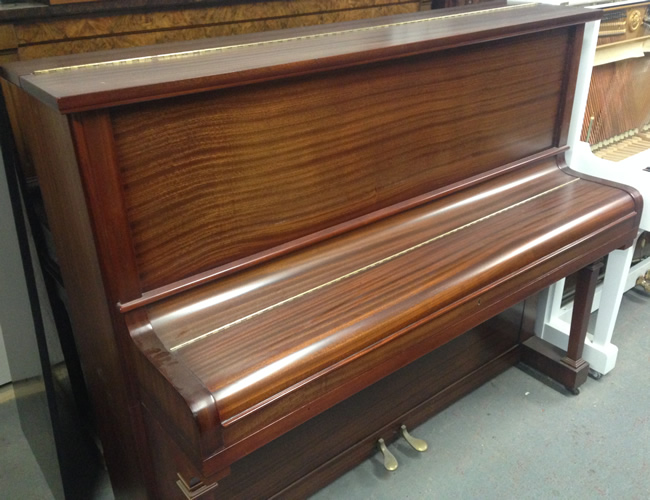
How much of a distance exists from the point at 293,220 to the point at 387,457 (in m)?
0.78

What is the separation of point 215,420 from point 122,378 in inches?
12.7

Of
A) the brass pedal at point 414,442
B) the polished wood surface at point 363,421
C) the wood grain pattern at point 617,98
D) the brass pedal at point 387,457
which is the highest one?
the wood grain pattern at point 617,98

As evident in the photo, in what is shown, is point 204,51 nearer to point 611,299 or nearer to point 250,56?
point 250,56

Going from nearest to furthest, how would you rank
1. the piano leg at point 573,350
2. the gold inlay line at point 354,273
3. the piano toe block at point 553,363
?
the gold inlay line at point 354,273
the piano leg at point 573,350
the piano toe block at point 553,363

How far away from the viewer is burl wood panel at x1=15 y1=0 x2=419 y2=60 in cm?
131

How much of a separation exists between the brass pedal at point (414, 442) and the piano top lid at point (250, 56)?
40.8 inches

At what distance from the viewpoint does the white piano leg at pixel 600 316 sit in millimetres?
1813

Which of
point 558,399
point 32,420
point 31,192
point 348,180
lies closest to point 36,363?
point 32,420

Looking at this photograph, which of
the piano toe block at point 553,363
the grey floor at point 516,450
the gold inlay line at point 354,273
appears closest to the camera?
the gold inlay line at point 354,273

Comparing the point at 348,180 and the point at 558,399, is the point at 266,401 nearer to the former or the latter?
the point at 348,180

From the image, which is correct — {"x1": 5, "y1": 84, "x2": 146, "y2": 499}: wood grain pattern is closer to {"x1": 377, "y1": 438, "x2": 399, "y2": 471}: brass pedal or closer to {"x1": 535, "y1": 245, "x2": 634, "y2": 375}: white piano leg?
{"x1": 377, "y1": 438, "x2": 399, "y2": 471}: brass pedal

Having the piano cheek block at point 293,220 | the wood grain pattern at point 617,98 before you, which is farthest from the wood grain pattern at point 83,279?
the wood grain pattern at point 617,98

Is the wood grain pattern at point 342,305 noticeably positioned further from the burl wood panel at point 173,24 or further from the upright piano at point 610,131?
the burl wood panel at point 173,24

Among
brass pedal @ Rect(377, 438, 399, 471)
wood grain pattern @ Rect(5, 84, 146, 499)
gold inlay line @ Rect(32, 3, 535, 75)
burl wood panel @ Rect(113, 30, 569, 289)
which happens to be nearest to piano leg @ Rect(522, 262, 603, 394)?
burl wood panel @ Rect(113, 30, 569, 289)
